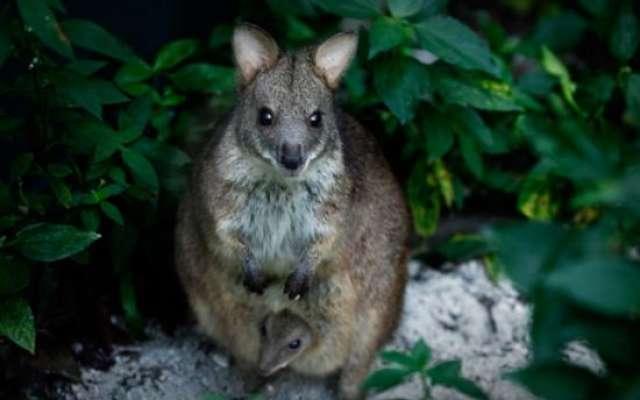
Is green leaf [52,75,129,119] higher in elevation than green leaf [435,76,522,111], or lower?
higher

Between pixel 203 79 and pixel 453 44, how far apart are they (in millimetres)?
1303

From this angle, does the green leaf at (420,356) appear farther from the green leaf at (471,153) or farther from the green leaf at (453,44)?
the green leaf at (471,153)

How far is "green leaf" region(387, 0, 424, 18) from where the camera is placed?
503 centimetres

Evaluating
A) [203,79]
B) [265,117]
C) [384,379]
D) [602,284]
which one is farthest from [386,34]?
[602,284]

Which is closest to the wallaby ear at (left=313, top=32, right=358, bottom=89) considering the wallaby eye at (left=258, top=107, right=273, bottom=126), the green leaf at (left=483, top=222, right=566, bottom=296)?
the wallaby eye at (left=258, top=107, right=273, bottom=126)

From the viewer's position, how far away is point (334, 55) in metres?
4.85

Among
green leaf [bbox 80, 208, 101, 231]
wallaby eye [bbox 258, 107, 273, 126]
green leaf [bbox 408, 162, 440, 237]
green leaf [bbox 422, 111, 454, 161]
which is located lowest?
green leaf [bbox 408, 162, 440, 237]

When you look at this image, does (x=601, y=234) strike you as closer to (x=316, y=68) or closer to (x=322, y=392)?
(x=316, y=68)

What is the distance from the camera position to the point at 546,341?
320 centimetres

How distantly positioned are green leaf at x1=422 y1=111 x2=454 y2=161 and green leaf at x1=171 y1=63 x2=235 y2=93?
1.01 metres

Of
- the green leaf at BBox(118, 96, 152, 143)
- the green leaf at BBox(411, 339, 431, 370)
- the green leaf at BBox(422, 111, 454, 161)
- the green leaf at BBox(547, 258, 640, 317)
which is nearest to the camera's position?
the green leaf at BBox(547, 258, 640, 317)

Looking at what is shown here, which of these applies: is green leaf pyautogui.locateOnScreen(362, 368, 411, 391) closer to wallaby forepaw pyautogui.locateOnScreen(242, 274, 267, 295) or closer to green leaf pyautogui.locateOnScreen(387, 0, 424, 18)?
wallaby forepaw pyautogui.locateOnScreen(242, 274, 267, 295)

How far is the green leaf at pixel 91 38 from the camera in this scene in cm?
484

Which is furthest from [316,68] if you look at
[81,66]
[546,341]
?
[546,341]
